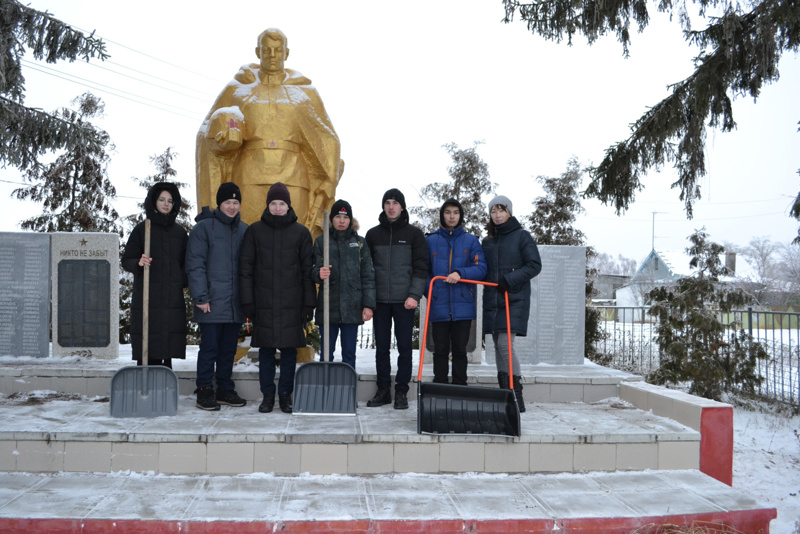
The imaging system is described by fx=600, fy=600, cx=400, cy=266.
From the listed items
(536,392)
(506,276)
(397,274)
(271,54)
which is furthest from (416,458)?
(271,54)

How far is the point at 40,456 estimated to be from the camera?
382 centimetres

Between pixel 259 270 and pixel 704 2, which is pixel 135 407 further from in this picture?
pixel 704 2

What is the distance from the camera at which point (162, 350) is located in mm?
4602

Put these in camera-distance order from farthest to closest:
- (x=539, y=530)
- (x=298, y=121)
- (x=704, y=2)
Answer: (x=704, y=2), (x=298, y=121), (x=539, y=530)

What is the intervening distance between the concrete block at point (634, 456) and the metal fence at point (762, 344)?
15.0 ft

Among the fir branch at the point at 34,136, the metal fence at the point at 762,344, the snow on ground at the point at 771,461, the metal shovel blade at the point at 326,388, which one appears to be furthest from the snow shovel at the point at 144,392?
the metal fence at the point at 762,344

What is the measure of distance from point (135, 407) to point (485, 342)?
372 cm

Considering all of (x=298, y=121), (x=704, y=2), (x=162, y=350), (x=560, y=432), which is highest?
(x=704, y=2)

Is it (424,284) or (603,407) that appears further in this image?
(603,407)

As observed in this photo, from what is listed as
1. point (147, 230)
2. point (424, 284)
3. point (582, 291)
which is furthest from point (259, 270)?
point (582, 291)

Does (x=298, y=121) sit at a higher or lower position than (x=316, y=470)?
higher

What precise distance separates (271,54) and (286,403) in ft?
11.3

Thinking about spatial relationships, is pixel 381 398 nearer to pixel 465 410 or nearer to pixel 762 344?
pixel 465 410

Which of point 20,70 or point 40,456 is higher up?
point 20,70
